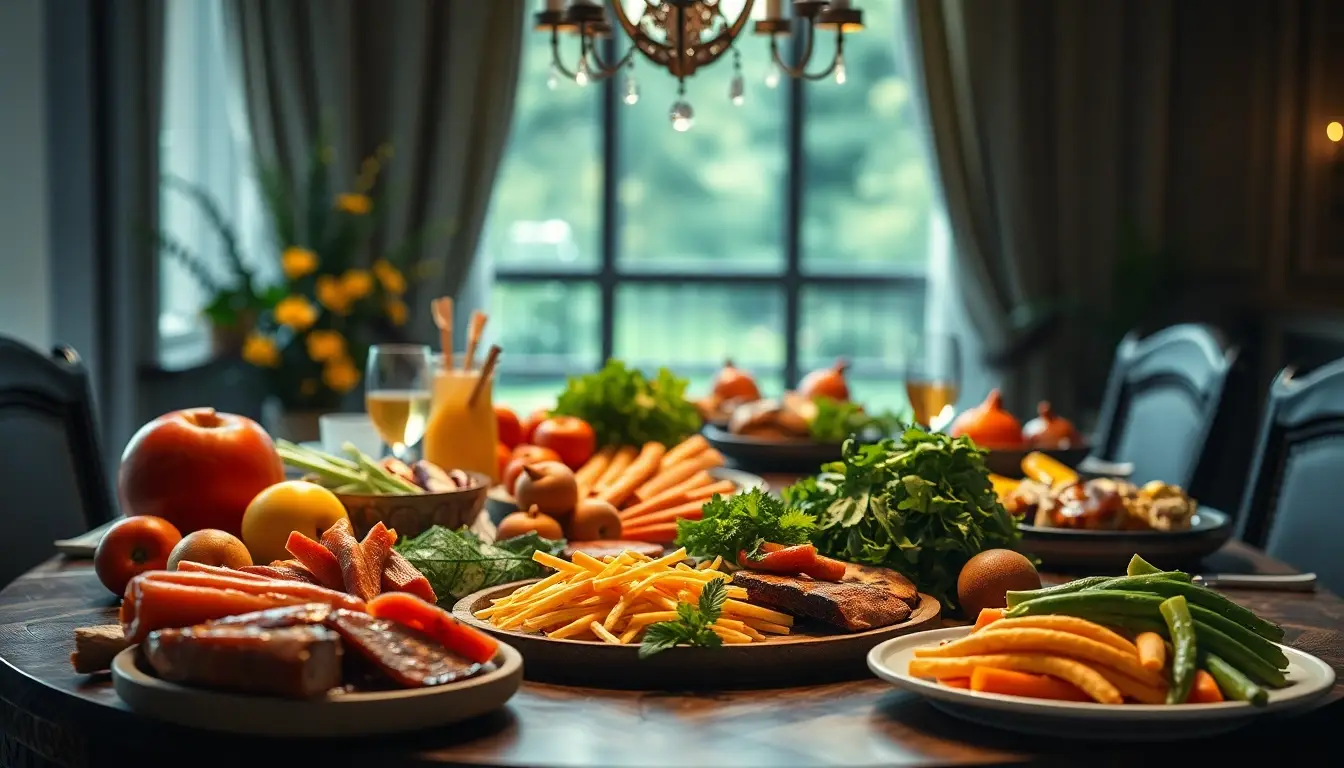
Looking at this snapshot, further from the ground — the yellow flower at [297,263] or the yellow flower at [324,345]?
the yellow flower at [297,263]

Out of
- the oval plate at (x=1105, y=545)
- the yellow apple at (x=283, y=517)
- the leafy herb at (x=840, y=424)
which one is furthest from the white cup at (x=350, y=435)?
the oval plate at (x=1105, y=545)

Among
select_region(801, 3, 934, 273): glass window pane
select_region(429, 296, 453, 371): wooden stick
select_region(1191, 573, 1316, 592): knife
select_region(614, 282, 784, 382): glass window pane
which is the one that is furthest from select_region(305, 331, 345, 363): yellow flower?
select_region(1191, 573, 1316, 592): knife

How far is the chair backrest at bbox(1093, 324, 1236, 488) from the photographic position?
2.69 m

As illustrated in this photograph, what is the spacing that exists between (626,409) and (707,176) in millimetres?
3504

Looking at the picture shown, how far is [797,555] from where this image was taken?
1.37 meters

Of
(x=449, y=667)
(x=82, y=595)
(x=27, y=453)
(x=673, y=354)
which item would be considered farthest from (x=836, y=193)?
→ (x=449, y=667)

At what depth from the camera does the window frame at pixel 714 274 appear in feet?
18.6

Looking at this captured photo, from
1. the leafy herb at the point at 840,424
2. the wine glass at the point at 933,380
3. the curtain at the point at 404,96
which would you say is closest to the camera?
the wine glass at the point at 933,380

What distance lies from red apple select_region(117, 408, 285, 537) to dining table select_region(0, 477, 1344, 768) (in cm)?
38

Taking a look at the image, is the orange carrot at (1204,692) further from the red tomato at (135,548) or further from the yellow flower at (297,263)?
the yellow flower at (297,263)

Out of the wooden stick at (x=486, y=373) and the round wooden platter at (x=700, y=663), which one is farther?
the wooden stick at (x=486, y=373)

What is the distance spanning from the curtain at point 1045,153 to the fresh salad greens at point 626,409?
3.10 meters

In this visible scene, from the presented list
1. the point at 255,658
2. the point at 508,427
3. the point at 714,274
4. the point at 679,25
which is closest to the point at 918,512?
the point at 255,658

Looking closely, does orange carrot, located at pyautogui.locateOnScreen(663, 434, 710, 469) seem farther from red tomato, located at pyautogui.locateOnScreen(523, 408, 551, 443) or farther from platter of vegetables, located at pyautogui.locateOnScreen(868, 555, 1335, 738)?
platter of vegetables, located at pyautogui.locateOnScreen(868, 555, 1335, 738)
